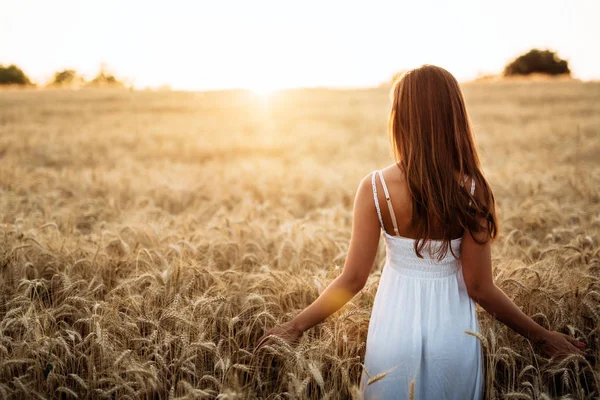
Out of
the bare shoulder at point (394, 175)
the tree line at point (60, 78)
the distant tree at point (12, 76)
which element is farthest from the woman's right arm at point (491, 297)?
the distant tree at point (12, 76)

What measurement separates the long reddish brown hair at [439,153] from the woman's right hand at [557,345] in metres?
0.70

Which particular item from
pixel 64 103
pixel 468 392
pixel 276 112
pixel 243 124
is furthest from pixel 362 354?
pixel 64 103

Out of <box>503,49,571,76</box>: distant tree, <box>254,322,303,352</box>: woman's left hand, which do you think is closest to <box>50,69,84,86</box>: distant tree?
<box>503,49,571,76</box>: distant tree

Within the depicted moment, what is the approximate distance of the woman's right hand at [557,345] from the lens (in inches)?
79.8

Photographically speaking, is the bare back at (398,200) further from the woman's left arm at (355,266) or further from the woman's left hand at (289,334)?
the woman's left hand at (289,334)

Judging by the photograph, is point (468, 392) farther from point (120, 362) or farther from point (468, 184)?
point (120, 362)

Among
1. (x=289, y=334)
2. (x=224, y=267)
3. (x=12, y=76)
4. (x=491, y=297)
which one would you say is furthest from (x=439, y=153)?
(x=12, y=76)

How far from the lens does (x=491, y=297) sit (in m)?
A: 1.97

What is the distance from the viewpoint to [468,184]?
1794mm

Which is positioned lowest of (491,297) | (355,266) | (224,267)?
(224,267)

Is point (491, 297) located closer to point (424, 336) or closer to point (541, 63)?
point (424, 336)

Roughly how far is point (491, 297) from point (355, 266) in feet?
2.12

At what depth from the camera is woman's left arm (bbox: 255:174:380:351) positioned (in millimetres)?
1856

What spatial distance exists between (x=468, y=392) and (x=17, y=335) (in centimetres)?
226
